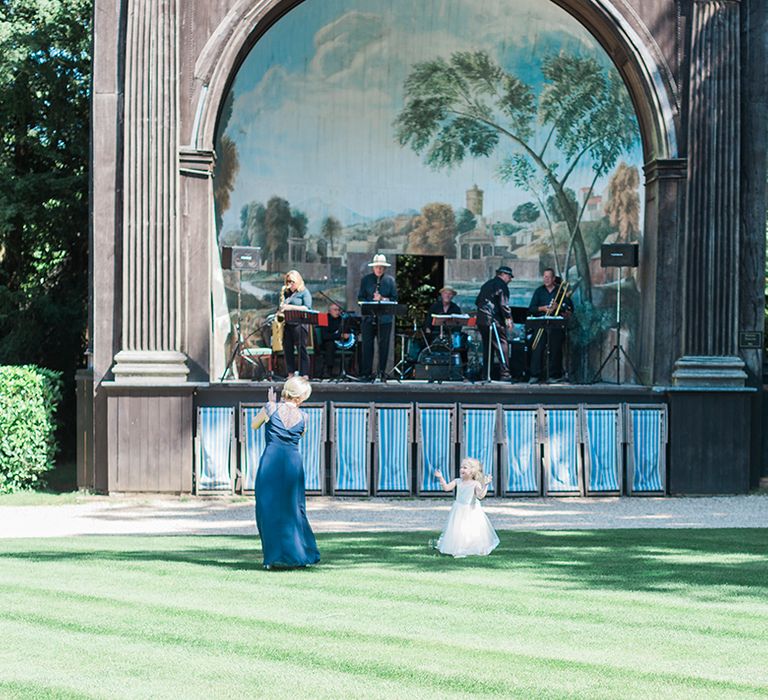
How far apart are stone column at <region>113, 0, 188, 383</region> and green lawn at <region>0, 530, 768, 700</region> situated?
5708 mm

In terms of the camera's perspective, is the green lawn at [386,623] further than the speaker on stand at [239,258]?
No

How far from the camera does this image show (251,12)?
18391 millimetres

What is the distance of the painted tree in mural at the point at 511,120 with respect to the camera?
23.0 m

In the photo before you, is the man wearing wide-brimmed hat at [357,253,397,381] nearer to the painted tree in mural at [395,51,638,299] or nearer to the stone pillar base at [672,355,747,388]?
the stone pillar base at [672,355,747,388]

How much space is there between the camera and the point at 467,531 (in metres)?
11.9

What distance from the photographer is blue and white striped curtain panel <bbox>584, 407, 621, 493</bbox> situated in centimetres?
1830

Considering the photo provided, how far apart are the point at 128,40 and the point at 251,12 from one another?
1706 mm

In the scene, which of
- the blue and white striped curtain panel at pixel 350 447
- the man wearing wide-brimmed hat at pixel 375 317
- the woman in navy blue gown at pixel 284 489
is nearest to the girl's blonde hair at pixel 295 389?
the woman in navy blue gown at pixel 284 489

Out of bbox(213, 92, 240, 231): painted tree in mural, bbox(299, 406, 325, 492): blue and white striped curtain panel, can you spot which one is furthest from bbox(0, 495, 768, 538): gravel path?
bbox(213, 92, 240, 231): painted tree in mural

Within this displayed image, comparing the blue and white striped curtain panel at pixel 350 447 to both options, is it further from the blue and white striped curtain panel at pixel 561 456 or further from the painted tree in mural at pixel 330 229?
the painted tree in mural at pixel 330 229

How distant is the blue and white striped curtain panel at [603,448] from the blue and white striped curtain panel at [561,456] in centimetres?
18

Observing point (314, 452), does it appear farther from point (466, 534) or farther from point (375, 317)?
point (466, 534)

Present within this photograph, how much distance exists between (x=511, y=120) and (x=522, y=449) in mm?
7694

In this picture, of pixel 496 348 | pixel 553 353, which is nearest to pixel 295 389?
pixel 553 353
